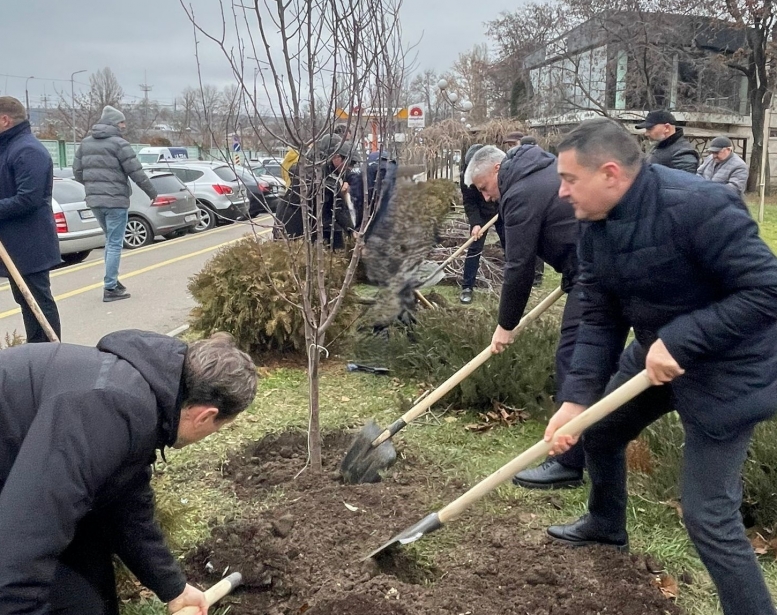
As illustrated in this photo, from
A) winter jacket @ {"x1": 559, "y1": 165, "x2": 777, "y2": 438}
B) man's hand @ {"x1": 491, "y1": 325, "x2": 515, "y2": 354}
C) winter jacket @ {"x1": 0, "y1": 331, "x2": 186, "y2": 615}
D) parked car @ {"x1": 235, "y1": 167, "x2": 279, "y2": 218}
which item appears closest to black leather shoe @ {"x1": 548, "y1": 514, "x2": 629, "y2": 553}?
winter jacket @ {"x1": 559, "y1": 165, "x2": 777, "y2": 438}

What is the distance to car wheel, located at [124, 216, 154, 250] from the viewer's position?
1373cm

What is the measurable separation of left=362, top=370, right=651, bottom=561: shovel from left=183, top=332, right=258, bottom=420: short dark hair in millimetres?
1125

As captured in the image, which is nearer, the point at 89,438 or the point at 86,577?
the point at 89,438

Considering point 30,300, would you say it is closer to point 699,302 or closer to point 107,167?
point 699,302

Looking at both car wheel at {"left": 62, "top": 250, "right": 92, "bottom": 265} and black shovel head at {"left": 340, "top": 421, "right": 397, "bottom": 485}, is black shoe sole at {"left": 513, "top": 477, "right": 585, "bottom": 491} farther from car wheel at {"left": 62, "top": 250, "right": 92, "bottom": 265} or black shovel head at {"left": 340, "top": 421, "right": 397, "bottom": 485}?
car wheel at {"left": 62, "top": 250, "right": 92, "bottom": 265}

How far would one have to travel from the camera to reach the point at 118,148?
821cm

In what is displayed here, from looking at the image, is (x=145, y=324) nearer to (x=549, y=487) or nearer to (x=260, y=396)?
(x=260, y=396)

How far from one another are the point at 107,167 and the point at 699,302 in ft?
24.0

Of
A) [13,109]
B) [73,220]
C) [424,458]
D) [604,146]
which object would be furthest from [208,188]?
[604,146]

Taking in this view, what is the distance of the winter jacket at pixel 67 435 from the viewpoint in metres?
1.72

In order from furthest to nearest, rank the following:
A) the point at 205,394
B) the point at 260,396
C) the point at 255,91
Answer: the point at 260,396 → the point at 255,91 → the point at 205,394

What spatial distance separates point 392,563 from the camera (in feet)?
10.5

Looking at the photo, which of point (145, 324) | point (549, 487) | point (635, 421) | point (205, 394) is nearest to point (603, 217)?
point (635, 421)

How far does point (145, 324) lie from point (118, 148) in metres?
2.08
